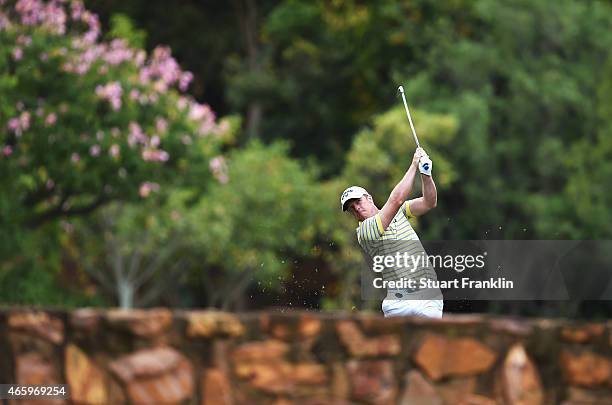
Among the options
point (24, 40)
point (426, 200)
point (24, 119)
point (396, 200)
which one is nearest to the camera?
point (396, 200)

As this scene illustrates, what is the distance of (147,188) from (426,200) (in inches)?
661

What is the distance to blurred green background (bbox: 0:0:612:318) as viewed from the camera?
68.7 feet

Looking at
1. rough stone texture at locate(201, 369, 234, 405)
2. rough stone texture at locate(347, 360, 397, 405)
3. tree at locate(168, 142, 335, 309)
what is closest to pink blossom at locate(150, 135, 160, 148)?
tree at locate(168, 142, 335, 309)

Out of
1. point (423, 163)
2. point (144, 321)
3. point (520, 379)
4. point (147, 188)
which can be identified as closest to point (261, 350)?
point (144, 321)

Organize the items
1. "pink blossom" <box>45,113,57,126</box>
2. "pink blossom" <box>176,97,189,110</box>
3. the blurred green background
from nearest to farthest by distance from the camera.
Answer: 1. "pink blossom" <box>45,113,57,126</box>
2. the blurred green background
3. "pink blossom" <box>176,97,189,110</box>

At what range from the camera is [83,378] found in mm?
3816

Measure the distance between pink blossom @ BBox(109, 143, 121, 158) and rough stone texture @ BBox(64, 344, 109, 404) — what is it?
673 inches

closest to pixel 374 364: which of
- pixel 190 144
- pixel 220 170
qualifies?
pixel 190 144

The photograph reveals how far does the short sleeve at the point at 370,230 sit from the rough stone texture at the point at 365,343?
2047mm

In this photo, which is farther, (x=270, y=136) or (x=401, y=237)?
(x=270, y=136)

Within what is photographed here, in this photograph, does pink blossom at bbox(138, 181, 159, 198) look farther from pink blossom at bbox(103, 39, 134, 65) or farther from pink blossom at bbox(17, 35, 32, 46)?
pink blossom at bbox(17, 35, 32, 46)

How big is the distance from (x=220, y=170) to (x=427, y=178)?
61.8ft

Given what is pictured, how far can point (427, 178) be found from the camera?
5.70 meters

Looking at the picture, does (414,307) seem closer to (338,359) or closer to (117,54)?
(338,359)
